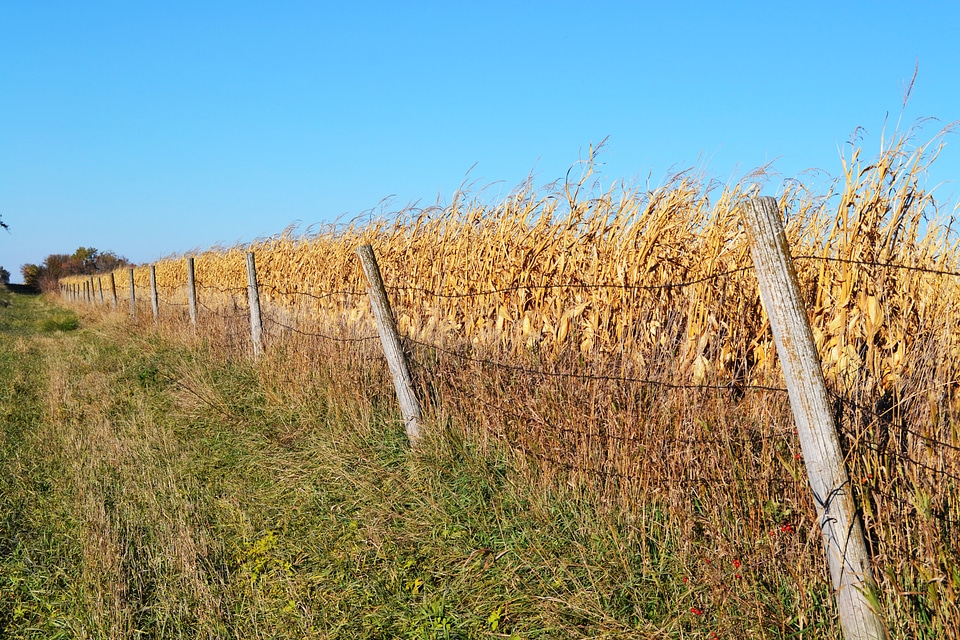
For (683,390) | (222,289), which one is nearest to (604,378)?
(683,390)

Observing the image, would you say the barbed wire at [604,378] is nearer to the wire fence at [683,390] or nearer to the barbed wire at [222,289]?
the wire fence at [683,390]

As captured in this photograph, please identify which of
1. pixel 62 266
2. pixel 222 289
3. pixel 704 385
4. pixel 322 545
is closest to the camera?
pixel 704 385

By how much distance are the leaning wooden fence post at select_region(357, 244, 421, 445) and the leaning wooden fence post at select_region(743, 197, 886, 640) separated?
9.64 feet

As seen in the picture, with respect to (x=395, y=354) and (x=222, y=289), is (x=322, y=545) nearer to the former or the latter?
(x=395, y=354)

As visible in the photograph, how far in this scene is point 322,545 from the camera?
415 centimetres

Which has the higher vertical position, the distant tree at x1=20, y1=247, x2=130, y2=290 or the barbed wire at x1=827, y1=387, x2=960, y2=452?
the distant tree at x1=20, y1=247, x2=130, y2=290

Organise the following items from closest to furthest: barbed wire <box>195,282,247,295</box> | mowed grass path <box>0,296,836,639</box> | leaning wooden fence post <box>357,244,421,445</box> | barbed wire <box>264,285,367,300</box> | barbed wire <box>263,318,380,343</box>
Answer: mowed grass path <box>0,296,836,639</box>, leaning wooden fence post <box>357,244,421,445</box>, barbed wire <box>263,318,380,343</box>, barbed wire <box>264,285,367,300</box>, barbed wire <box>195,282,247,295</box>

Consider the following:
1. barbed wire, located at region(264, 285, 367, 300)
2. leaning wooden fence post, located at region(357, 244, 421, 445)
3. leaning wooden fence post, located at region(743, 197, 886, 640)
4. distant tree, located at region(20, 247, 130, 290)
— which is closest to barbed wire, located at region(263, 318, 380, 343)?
barbed wire, located at region(264, 285, 367, 300)

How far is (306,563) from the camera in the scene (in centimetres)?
404

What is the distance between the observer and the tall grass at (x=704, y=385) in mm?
2660

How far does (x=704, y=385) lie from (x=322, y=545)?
2.23m

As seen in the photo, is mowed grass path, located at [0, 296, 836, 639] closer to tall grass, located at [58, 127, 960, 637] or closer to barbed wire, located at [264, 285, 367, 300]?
tall grass, located at [58, 127, 960, 637]

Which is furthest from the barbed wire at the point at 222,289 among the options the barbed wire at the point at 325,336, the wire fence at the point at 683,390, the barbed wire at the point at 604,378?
the barbed wire at the point at 604,378

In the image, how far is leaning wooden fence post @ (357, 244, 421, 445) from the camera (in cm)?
529
